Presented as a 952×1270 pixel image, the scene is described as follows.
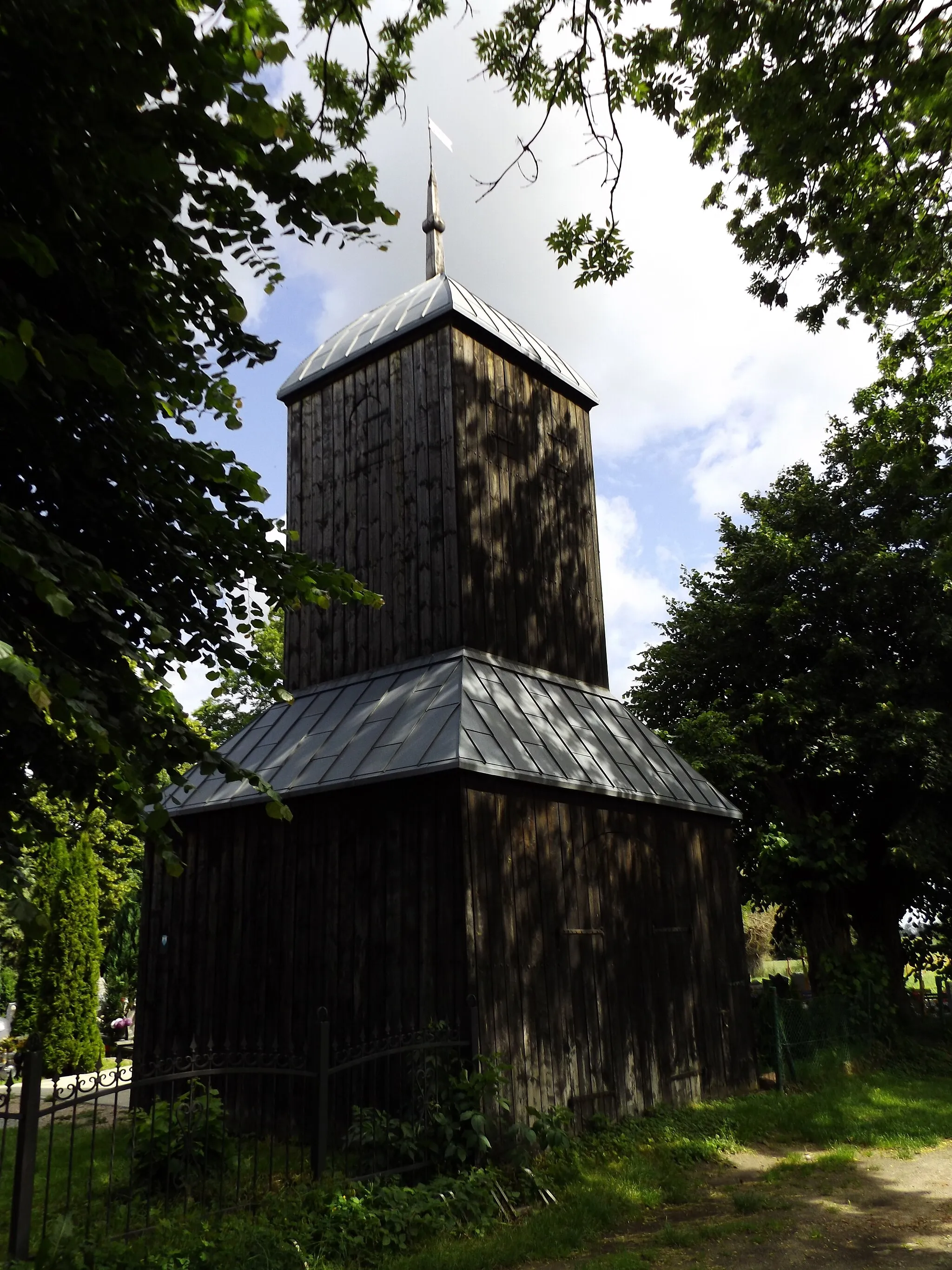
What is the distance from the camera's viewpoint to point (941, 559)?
8.91 meters

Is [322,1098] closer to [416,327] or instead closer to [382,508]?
[382,508]

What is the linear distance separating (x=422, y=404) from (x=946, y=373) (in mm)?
5934

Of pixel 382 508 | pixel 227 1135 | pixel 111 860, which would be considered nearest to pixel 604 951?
pixel 227 1135

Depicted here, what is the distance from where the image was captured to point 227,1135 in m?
7.94

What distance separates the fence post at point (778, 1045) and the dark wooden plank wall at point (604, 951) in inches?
14.5

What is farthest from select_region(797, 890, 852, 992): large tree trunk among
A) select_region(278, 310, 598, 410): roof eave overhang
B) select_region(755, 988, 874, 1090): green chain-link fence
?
select_region(278, 310, 598, 410): roof eave overhang

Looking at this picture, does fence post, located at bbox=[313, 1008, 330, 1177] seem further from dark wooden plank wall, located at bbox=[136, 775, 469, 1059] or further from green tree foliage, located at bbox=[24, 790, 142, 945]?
green tree foliage, located at bbox=[24, 790, 142, 945]

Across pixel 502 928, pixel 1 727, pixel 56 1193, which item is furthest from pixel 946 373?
pixel 56 1193

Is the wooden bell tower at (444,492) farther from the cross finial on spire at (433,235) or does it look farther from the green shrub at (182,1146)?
the green shrub at (182,1146)

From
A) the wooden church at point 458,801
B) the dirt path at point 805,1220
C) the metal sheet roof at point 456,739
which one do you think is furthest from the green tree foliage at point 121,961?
the dirt path at point 805,1220

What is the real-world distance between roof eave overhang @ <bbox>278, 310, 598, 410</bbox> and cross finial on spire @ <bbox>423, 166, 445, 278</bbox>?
2.40 m

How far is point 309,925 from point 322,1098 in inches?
99.5

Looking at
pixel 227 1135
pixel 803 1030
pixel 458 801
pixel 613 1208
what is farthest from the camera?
pixel 803 1030

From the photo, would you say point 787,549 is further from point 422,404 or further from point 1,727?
point 1,727
